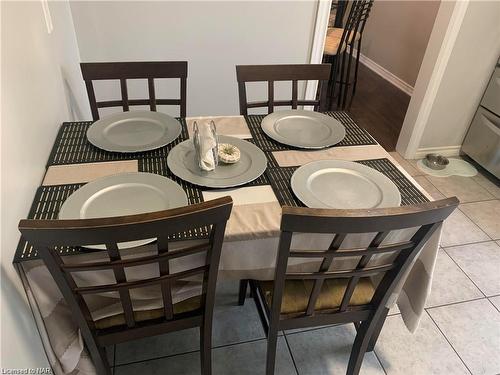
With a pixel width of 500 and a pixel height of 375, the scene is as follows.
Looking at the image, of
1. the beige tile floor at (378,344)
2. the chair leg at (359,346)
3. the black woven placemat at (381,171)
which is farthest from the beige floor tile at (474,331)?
the black woven placemat at (381,171)

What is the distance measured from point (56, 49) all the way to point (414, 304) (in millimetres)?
1700

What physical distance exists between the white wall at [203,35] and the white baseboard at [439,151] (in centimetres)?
112

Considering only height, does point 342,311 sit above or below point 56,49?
below

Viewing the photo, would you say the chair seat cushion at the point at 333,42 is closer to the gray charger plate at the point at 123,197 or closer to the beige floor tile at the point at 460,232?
the beige floor tile at the point at 460,232

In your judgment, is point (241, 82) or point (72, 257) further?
point (241, 82)

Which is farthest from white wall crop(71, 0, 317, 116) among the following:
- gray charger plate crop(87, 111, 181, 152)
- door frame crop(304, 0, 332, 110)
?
gray charger plate crop(87, 111, 181, 152)

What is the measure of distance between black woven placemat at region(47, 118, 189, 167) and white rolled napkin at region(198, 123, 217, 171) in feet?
0.57

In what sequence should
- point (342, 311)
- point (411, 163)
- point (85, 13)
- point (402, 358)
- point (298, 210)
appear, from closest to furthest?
point (298, 210) < point (342, 311) < point (402, 358) < point (85, 13) < point (411, 163)

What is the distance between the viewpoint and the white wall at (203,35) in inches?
82.3

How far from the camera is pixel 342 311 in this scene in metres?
1.21

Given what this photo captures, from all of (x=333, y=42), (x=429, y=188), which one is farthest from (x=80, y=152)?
(x=333, y=42)

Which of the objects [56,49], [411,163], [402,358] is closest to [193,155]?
[56,49]

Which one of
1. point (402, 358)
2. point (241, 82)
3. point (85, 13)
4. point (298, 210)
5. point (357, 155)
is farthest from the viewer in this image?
point (85, 13)

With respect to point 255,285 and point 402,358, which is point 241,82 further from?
point 402,358
